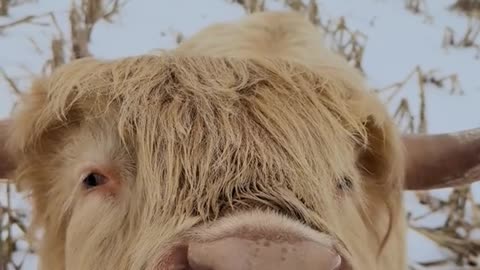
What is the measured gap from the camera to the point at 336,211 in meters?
2.05

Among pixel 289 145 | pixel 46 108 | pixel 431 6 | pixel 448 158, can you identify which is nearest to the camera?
pixel 289 145

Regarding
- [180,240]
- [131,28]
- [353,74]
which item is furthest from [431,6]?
[180,240]

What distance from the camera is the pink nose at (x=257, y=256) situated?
155 cm

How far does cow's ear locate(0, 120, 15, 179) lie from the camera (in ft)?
8.05

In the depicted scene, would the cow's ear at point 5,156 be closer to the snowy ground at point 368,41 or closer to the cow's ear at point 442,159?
the cow's ear at point 442,159

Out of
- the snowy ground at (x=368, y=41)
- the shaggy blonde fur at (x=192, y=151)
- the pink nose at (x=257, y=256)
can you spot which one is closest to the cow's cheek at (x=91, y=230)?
the shaggy blonde fur at (x=192, y=151)

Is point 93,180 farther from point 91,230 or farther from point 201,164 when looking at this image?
point 201,164

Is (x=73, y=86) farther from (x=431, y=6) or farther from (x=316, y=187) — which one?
(x=431, y=6)

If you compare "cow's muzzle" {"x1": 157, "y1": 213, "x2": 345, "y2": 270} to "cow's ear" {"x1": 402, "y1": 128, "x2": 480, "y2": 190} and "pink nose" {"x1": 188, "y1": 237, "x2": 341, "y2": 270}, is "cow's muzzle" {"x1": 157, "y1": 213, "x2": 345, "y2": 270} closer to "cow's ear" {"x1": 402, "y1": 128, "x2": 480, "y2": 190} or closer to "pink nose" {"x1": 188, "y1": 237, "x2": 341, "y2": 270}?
"pink nose" {"x1": 188, "y1": 237, "x2": 341, "y2": 270}

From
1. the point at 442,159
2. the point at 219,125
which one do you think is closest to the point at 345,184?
the point at 219,125

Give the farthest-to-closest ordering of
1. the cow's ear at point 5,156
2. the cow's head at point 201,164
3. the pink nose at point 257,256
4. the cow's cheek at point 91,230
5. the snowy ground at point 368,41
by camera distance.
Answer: the snowy ground at point 368,41
the cow's ear at point 5,156
the cow's cheek at point 91,230
the cow's head at point 201,164
the pink nose at point 257,256

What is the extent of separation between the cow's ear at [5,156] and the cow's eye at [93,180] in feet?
1.42

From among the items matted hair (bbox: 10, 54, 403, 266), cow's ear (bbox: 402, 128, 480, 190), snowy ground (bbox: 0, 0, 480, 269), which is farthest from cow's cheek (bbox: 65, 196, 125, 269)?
snowy ground (bbox: 0, 0, 480, 269)

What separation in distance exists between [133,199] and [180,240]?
1.13 ft
